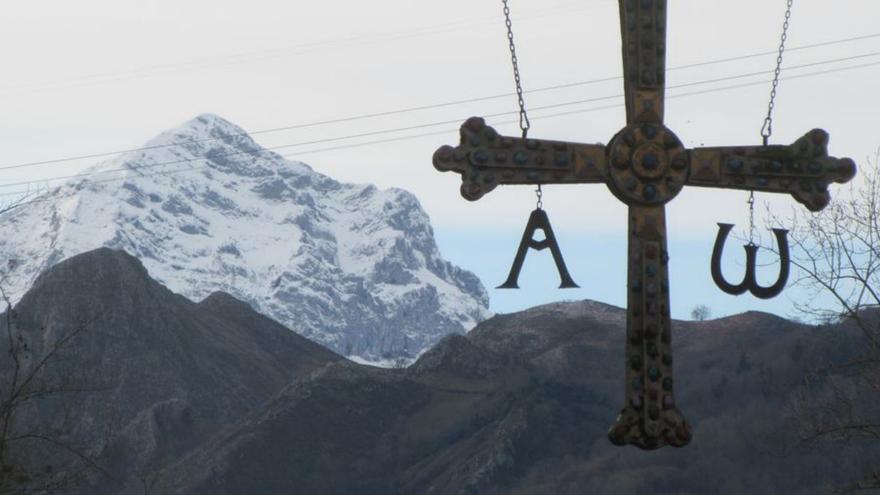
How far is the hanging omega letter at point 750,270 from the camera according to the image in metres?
13.5

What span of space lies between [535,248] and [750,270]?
54.8 inches

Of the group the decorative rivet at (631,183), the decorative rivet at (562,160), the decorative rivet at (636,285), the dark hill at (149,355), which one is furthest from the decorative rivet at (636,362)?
the dark hill at (149,355)

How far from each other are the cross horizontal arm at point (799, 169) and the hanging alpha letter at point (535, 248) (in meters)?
1.31

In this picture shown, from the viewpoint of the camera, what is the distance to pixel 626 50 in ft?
44.4

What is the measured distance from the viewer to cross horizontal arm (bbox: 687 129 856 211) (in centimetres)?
1402

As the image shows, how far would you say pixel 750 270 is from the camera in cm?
1371

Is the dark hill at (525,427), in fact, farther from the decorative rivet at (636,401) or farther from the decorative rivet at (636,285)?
the decorative rivet at (636,401)

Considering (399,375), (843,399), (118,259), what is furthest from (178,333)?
(843,399)

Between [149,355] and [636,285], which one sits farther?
[149,355]

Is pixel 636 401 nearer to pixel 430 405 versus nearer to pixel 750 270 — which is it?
pixel 750 270

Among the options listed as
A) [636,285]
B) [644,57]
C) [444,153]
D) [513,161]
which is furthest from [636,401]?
[644,57]

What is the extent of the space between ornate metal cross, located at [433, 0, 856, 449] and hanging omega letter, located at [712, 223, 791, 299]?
12.8 inches

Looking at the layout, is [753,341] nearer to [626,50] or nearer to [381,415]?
[381,415]

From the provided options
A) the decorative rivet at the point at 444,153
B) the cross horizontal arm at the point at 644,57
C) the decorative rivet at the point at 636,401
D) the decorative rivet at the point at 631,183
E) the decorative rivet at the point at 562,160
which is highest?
the cross horizontal arm at the point at 644,57
